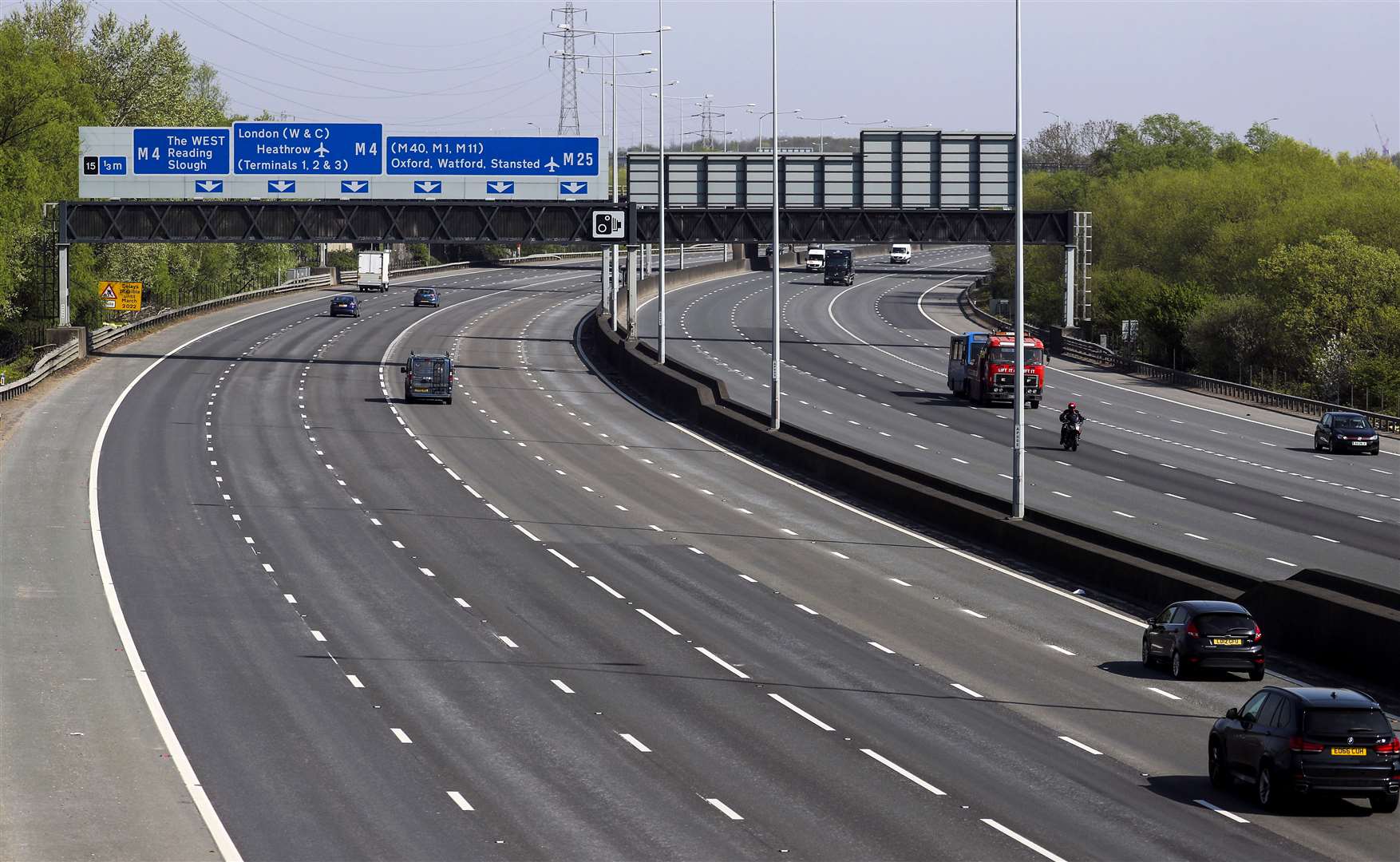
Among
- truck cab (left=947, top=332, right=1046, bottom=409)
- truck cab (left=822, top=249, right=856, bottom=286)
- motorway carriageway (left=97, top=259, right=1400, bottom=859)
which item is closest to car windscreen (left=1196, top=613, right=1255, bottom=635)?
motorway carriageway (left=97, top=259, right=1400, bottom=859)

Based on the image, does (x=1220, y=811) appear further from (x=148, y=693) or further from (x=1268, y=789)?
(x=148, y=693)

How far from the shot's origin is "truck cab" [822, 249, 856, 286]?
462 feet

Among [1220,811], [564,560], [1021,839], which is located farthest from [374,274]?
[1021,839]

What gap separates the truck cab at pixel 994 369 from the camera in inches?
2751

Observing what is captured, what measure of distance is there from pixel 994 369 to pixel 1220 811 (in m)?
51.3

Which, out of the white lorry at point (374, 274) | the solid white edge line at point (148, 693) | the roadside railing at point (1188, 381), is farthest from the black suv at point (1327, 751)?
the white lorry at point (374, 274)

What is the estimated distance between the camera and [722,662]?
1111 inches

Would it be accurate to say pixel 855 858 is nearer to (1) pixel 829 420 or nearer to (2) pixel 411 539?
(2) pixel 411 539

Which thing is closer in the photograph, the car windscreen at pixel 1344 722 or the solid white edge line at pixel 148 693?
the solid white edge line at pixel 148 693

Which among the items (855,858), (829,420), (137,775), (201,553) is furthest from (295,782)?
(829,420)

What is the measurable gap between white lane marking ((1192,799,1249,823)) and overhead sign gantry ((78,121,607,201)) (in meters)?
62.4

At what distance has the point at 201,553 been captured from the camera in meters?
37.6

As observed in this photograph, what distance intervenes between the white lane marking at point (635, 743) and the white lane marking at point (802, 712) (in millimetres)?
2713

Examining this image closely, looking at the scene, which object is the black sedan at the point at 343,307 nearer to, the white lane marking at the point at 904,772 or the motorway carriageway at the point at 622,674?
the motorway carriageway at the point at 622,674
